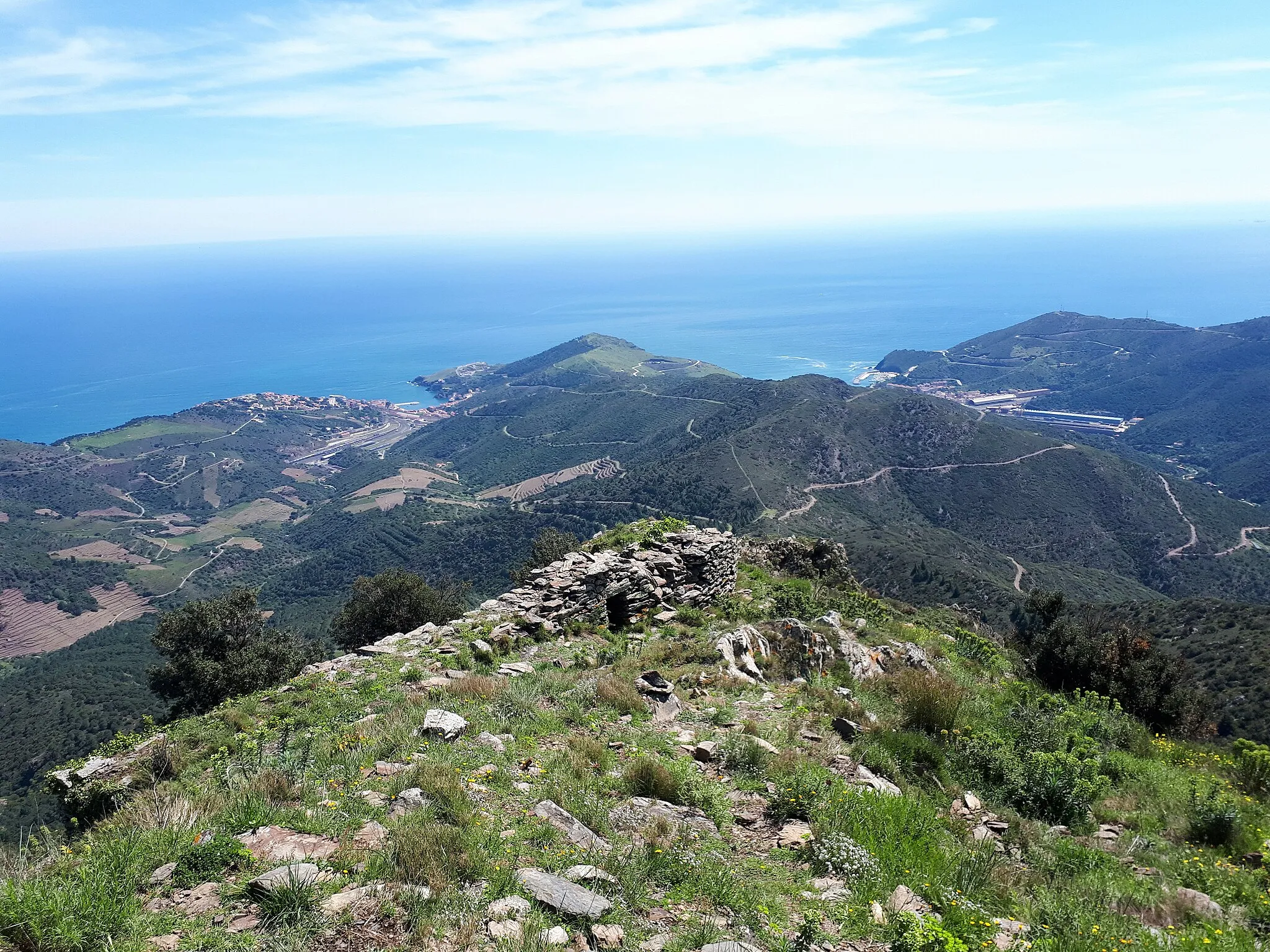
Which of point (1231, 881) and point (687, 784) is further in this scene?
point (687, 784)

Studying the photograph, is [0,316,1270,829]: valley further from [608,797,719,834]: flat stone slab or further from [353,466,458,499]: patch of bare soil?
[608,797,719,834]: flat stone slab

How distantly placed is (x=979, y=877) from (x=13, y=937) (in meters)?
7.33

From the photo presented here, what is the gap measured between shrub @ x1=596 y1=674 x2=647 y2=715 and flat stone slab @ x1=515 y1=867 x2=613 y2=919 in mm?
4869

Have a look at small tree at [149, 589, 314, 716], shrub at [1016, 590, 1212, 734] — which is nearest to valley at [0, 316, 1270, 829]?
small tree at [149, 589, 314, 716]

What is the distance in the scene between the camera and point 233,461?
588 ft

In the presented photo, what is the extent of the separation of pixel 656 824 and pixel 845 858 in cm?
181

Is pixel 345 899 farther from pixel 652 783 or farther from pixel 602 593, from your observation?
pixel 602 593

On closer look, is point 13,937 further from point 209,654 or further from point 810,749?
point 209,654

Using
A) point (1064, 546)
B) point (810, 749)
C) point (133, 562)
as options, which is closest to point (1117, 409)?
point (1064, 546)

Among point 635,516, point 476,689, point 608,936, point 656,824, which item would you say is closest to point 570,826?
point 656,824

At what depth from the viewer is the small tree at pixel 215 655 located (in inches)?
818

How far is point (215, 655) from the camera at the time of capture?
22.2m

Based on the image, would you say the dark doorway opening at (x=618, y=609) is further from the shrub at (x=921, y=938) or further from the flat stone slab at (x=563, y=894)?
the shrub at (x=921, y=938)

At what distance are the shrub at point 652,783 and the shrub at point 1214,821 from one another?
6023mm
